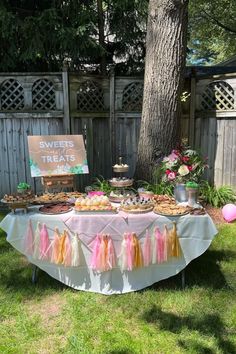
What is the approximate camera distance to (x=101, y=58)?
6449 mm

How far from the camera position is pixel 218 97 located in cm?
562

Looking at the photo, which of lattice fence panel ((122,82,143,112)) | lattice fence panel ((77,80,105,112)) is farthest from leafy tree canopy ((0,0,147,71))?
lattice fence panel ((122,82,143,112))

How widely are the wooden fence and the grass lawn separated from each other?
99.4 inches

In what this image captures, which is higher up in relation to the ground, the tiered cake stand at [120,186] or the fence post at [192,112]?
the fence post at [192,112]

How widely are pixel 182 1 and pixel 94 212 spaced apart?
10.2 feet

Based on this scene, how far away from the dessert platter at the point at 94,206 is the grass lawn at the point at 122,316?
0.75m

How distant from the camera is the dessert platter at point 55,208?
10.4 ft

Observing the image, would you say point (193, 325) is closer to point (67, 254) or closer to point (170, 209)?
point (170, 209)

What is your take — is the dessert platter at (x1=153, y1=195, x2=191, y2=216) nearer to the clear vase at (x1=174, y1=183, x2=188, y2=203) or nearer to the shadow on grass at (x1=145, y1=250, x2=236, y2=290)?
the clear vase at (x1=174, y1=183, x2=188, y2=203)

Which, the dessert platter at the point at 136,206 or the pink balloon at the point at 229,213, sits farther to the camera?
the pink balloon at the point at 229,213

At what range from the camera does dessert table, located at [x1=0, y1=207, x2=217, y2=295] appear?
3039 millimetres

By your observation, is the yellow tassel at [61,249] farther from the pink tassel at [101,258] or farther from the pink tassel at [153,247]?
the pink tassel at [153,247]

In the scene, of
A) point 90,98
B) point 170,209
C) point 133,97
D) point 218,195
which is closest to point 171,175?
point 170,209

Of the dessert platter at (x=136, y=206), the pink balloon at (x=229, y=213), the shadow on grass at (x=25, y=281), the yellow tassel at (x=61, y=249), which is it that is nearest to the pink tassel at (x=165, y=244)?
the dessert platter at (x=136, y=206)
